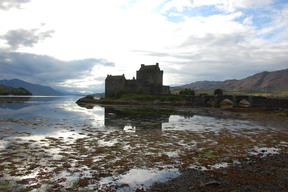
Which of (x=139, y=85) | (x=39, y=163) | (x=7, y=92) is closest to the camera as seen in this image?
(x=39, y=163)

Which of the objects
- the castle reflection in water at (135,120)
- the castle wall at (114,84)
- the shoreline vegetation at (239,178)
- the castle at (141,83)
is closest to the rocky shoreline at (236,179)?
the shoreline vegetation at (239,178)

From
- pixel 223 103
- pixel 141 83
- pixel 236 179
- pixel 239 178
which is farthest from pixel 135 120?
pixel 223 103

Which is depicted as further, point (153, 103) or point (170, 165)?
point (153, 103)

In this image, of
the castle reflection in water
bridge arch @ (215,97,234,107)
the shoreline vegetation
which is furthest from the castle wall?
the shoreline vegetation

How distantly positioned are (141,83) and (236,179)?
75.7 metres

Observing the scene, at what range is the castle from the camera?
274 ft

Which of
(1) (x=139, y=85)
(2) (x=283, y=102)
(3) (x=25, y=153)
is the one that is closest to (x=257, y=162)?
(3) (x=25, y=153)

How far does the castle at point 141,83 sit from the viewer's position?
83562 millimetres

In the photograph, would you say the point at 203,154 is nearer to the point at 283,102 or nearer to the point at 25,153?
the point at 25,153

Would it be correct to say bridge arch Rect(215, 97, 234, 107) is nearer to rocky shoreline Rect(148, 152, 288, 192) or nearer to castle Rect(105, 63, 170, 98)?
castle Rect(105, 63, 170, 98)

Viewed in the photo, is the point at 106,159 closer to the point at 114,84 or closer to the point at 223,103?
the point at 114,84

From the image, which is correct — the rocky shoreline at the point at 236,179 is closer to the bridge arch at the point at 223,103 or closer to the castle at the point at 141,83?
the bridge arch at the point at 223,103

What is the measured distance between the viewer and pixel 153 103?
72.5m

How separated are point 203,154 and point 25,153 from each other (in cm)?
1161
